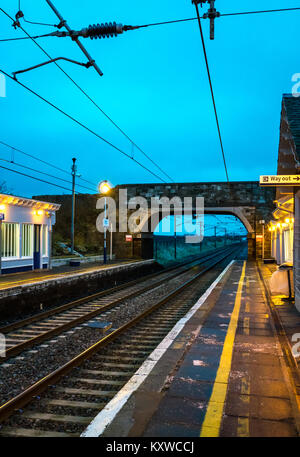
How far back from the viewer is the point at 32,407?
507cm

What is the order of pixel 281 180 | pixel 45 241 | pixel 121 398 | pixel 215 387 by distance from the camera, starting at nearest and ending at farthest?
pixel 121 398, pixel 215 387, pixel 281 180, pixel 45 241

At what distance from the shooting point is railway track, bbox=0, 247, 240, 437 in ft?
14.9

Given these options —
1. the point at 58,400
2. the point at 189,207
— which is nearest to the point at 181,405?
the point at 58,400

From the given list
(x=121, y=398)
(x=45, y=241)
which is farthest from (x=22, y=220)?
(x=121, y=398)

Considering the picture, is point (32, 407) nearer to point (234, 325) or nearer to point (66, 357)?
point (66, 357)

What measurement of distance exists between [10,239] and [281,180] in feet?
44.2

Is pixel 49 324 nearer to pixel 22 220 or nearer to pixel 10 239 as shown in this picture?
pixel 10 239

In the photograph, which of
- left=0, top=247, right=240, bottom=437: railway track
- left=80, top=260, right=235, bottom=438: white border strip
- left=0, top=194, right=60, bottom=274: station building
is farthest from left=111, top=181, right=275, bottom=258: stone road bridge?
left=80, top=260, right=235, bottom=438: white border strip

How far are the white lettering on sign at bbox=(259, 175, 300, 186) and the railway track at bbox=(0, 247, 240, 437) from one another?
4.58 m

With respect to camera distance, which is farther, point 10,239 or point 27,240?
point 27,240

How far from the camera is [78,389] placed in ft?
18.8

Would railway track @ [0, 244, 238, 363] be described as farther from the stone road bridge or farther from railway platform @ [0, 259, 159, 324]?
the stone road bridge

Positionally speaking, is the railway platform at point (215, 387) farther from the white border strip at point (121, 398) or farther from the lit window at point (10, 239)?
the lit window at point (10, 239)
